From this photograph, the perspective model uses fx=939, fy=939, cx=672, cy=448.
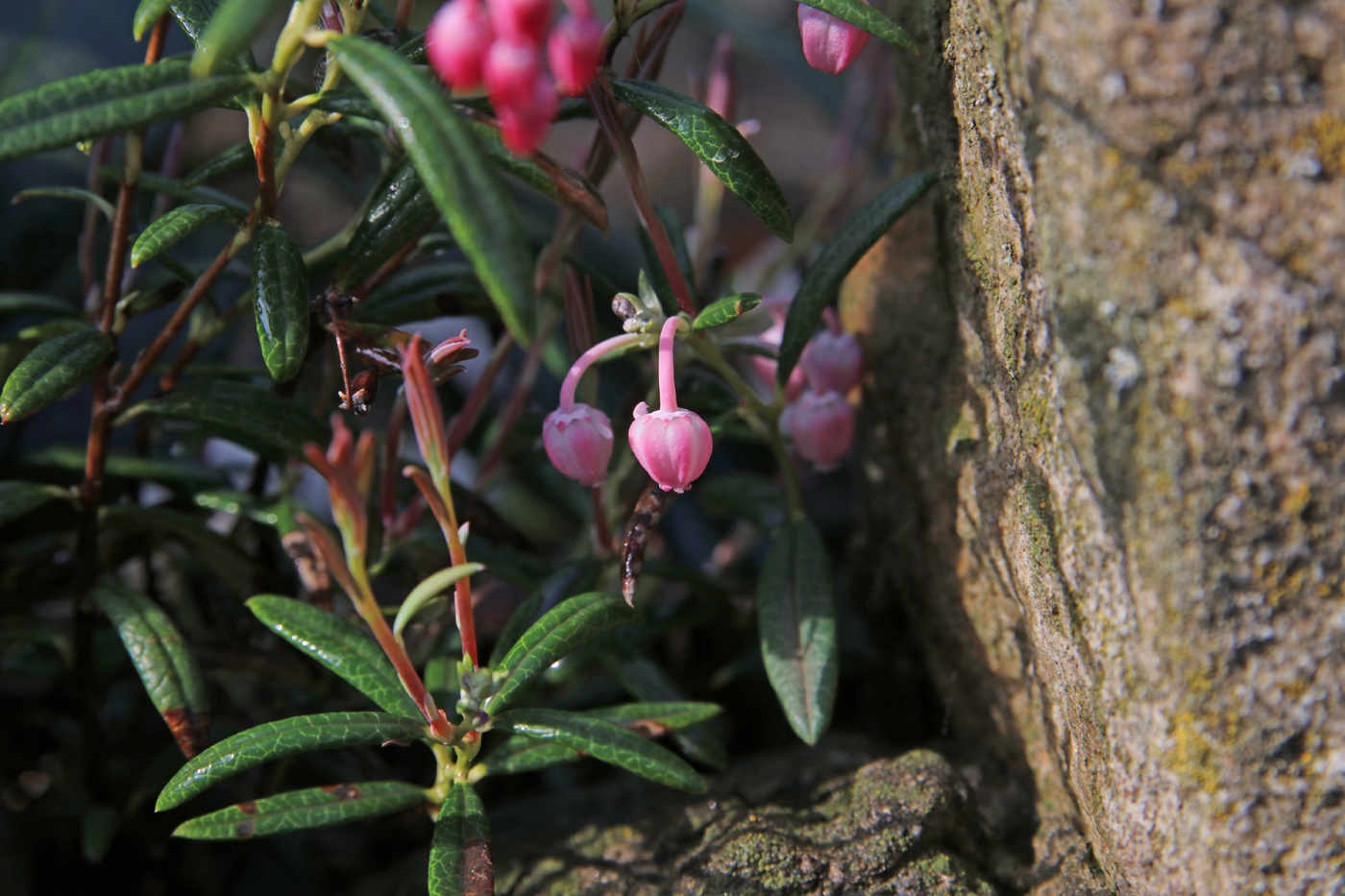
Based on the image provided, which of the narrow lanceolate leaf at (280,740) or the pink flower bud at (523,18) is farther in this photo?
the narrow lanceolate leaf at (280,740)

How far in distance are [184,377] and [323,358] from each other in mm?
248

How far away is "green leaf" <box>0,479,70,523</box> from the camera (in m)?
0.91

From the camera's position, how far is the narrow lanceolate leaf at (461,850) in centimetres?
73

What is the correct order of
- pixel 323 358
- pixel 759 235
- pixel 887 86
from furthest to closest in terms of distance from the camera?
1. pixel 759 235
2. pixel 887 86
3. pixel 323 358

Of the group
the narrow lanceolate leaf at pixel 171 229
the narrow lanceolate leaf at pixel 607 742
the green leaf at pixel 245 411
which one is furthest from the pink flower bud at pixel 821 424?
the narrow lanceolate leaf at pixel 171 229

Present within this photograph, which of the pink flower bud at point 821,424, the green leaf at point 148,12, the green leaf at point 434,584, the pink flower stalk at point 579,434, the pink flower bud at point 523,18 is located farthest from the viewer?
the pink flower bud at point 821,424

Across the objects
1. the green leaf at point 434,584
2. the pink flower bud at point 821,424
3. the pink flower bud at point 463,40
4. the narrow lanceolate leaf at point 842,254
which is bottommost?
the green leaf at point 434,584

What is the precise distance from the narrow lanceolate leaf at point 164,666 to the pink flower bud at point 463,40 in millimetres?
648

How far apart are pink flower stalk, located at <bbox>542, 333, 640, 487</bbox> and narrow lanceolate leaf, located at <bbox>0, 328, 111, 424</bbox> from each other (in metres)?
0.40

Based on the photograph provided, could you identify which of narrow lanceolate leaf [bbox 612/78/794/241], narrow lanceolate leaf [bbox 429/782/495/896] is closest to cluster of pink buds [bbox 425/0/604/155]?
narrow lanceolate leaf [bbox 612/78/794/241]

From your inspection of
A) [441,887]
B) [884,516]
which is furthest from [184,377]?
[884,516]

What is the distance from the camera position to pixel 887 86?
5.87ft

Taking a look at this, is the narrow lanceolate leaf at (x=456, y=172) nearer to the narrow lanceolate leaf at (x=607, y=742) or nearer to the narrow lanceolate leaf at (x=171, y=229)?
the narrow lanceolate leaf at (x=171, y=229)

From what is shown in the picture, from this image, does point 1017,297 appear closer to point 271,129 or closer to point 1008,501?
point 1008,501
